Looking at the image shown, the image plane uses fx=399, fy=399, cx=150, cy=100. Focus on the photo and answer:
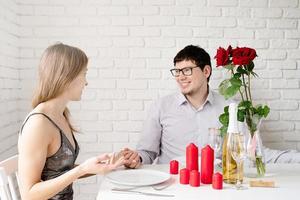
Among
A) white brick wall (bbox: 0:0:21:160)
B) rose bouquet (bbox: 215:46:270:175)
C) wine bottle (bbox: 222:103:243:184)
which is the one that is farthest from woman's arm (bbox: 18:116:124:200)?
white brick wall (bbox: 0:0:21:160)

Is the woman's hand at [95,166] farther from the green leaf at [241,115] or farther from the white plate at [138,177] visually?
the green leaf at [241,115]

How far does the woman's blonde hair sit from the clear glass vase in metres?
0.78

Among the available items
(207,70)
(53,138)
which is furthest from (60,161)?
(207,70)

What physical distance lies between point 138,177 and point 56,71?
0.55 meters

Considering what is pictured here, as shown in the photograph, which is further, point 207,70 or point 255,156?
point 207,70

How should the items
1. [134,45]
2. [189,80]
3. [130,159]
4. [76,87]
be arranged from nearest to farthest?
[76,87] < [130,159] < [189,80] < [134,45]

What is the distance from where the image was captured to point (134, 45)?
2.64 m

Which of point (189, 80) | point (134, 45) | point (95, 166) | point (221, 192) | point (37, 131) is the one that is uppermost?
point (134, 45)

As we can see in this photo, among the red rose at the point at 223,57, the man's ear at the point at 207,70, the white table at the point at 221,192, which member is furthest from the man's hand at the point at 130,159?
the man's ear at the point at 207,70

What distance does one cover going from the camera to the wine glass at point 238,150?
5.15 ft

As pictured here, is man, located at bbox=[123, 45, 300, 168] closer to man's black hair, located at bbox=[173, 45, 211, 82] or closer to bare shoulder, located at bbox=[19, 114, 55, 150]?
man's black hair, located at bbox=[173, 45, 211, 82]

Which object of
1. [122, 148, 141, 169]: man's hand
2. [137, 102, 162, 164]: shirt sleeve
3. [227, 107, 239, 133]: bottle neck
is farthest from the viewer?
[137, 102, 162, 164]: shirt sleeve

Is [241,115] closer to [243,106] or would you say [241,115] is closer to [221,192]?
[243,106]

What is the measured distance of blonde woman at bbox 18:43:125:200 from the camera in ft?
4.90
